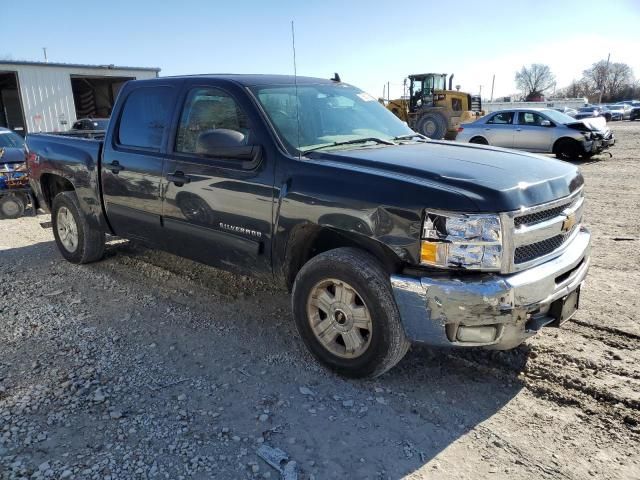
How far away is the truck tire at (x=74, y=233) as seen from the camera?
5574 mm

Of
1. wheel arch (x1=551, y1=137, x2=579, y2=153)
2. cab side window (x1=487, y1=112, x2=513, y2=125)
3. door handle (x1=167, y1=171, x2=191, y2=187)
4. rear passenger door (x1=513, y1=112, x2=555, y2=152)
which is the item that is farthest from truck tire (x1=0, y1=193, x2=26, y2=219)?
wheel arch (x1=551, y1=137, x2=579, y2=153)

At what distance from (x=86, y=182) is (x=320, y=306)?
10.4 ft

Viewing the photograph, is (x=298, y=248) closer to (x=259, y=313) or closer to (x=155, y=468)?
(x=259, y=313)

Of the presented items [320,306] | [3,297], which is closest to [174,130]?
A: [320,306]

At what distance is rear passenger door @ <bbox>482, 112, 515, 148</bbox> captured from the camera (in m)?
15.6

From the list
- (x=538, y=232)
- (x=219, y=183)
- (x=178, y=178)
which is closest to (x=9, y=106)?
(x=178, y=178)

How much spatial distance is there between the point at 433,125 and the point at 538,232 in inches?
783

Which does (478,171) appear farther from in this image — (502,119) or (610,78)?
(610,78)

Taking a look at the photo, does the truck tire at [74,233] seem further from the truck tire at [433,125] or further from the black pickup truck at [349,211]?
the truck tire at [433,125]

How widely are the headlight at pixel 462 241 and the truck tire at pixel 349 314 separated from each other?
0.38 meters

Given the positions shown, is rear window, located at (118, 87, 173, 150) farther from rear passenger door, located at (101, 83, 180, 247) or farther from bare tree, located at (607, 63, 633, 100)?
bare tree, located at (607, 63, 633, 100)

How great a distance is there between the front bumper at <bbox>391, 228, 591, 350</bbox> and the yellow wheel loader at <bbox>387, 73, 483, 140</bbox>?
62.0 feet

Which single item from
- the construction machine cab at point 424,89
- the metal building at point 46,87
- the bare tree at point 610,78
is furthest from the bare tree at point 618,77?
the metal building at point 46,87

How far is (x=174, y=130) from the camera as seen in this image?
4242 mm
